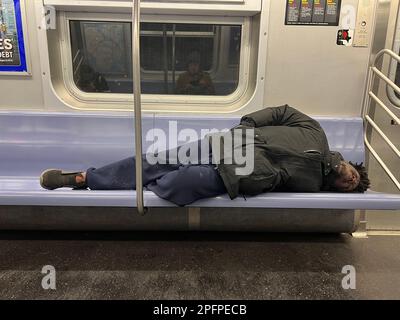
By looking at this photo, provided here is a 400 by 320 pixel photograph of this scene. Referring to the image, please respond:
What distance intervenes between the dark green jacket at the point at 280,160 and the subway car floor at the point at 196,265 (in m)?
0.55

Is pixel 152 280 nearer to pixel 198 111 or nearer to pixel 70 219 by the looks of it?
pixel 70 219

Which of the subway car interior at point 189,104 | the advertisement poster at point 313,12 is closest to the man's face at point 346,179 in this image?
the subway car interior at point 189,104

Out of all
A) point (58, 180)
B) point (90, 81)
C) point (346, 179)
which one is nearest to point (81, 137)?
point (90, 81)

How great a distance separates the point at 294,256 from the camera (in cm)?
216

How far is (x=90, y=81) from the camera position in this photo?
2447 mm

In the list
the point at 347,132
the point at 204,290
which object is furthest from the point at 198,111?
the point at 204,290

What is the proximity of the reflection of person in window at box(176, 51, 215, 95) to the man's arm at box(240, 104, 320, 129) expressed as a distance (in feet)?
1.79

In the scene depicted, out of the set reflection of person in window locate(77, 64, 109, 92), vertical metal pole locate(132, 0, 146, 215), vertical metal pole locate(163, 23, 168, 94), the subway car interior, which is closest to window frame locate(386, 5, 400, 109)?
the subway car interior

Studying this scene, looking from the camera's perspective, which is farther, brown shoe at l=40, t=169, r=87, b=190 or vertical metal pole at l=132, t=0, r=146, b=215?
brown shoe at l=40, t=169, r=87, b=190

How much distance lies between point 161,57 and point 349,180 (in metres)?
1.59

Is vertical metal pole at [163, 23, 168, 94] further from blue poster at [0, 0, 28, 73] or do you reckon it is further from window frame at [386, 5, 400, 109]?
Answer: window frame at [386, 5, 400, 109]

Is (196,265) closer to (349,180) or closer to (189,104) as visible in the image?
(349,180)

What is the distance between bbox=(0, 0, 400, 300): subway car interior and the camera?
7.20 ft

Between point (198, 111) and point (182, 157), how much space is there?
60 centimetres
